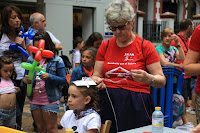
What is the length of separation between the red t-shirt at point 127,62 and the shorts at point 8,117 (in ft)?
6.07

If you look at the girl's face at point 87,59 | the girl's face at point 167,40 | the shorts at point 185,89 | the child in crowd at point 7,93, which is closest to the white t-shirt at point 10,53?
the child in crowd at point 7,93

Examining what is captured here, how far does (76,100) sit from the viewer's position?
110 inches

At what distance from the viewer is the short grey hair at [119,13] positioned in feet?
8.91

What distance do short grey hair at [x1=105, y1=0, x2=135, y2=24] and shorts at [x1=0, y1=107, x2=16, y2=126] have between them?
217 centimetres

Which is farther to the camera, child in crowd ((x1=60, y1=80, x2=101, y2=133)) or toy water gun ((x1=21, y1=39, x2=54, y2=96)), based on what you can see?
toy water gun ((x1=21, y1=39, x2=54, y2=96))

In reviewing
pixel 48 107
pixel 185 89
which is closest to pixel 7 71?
pixel 48 107

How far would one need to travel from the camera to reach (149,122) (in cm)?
287

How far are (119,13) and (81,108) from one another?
1.00 metres

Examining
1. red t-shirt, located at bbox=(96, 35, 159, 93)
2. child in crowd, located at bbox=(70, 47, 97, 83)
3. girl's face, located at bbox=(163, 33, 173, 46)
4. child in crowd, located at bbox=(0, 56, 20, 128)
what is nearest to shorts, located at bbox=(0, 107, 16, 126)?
child in crowd, located at bbox=(0, 56, 20, 128)

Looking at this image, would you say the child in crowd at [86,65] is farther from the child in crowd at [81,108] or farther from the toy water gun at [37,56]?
the child in crowd at [81,108]

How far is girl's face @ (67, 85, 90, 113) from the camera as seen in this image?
9.14 ft

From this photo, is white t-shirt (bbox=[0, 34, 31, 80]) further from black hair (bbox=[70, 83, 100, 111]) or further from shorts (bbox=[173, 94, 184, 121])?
shorts (bbox=[173, 94, 184, 121])

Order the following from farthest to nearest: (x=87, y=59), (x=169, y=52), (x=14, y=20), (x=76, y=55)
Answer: (x=76, y=55), (x=169, y=52), (x=87, y=59), (x=14, y=20)

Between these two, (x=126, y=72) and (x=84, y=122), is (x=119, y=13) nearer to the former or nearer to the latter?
(x=126, y=72)
